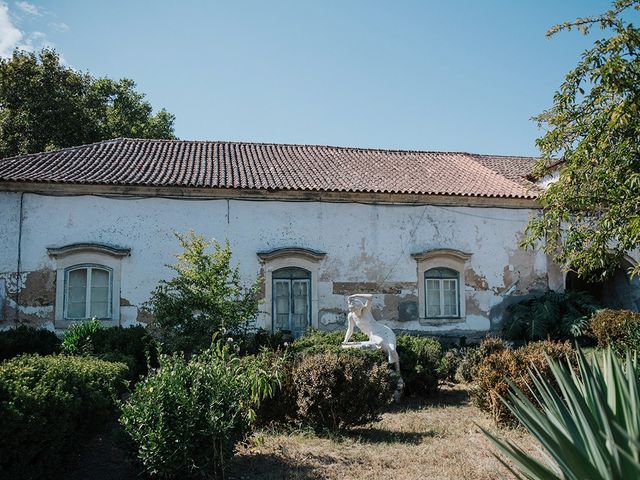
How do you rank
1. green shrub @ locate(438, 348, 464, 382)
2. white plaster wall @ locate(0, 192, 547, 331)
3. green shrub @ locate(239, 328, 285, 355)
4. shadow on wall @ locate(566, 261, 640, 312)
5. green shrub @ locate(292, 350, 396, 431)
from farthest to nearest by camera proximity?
shadow on wall @ locate(566, 261, 640, 312)
white plaster wall @ locate(0, 192, 547, 331)
green shrub @ locate(239, 328, 285, 355)
green shrub @ locate(438, 348, 464, 382)
green shrub @ locate(292, 350, 396, 431)

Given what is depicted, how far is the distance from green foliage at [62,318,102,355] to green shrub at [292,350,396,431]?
177 inches

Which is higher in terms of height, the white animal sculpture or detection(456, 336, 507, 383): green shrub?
the white animal sculpture

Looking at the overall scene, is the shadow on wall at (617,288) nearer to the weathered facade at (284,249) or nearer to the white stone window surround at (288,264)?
the weathered facade at (284,249)

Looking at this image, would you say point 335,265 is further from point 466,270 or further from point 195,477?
point 195,477

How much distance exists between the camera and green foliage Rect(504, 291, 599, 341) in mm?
14234

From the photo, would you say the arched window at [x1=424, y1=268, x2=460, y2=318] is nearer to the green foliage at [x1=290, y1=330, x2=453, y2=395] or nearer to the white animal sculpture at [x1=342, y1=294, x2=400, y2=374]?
the green foliage at [x1=290, y1=330, x2=453, y2=395]

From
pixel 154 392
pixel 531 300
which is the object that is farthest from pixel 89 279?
pixel 531 300

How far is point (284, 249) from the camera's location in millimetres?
14219

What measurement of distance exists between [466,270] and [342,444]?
9.41m

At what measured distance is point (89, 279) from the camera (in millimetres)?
13664

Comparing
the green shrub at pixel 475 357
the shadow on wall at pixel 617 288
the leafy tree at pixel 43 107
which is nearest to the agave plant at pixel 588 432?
the green shrub at pixel 475 357

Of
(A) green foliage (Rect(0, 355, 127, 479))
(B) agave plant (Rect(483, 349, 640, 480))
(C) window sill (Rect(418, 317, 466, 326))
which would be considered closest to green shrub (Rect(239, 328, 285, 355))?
(C) window sill (Rect(418, 317, 466, 326))

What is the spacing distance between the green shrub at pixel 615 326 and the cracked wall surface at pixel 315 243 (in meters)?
2.61

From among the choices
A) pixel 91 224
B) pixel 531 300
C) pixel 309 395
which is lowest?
pixel 309 395
